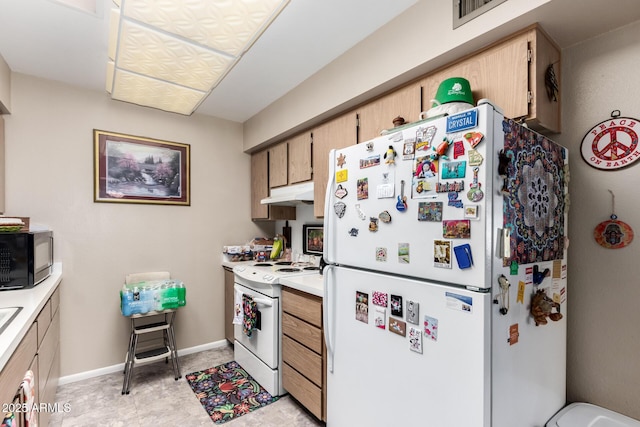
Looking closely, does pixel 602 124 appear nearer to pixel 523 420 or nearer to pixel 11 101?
pixel 523 420

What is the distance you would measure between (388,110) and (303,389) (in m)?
1.93

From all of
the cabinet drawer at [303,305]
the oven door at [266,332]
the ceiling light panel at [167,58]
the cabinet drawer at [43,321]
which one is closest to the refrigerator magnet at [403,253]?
the cabinet drawer at [303,305]

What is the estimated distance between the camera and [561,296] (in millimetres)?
1479

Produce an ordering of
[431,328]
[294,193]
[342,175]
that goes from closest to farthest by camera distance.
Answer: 1. [431,328]
2. [342,175]
3. [294,193]

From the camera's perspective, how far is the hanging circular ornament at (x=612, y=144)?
1409 mm

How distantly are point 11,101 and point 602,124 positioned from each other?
3.84 metres

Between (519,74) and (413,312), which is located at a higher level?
(519,74)

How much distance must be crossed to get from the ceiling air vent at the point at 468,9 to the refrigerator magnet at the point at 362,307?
1384 millimetres

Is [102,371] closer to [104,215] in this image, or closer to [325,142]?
[104,215]

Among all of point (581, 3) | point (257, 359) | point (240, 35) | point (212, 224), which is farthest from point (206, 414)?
point (581, 3)

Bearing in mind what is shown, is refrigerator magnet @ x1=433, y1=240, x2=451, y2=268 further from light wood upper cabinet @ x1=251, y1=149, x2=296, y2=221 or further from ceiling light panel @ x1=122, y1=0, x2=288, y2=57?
light wood upper cabinet @ x1=251, y1=149, x2=296, y2=221

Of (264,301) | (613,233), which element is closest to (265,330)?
(264,301)

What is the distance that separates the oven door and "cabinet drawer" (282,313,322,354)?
76 mm

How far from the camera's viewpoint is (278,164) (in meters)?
3.16
